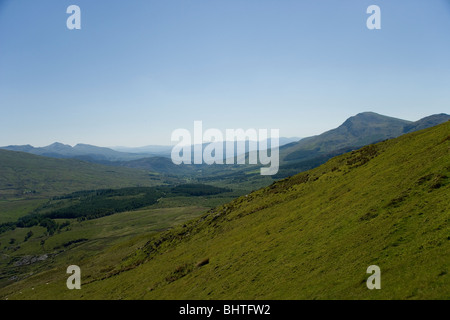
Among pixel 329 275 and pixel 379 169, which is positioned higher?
pixel 379 169

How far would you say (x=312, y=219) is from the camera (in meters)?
46.3

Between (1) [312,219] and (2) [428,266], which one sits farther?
(1) [312,219]

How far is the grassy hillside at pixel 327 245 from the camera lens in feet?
78.0

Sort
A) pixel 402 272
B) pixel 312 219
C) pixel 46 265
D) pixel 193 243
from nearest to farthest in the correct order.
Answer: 1. pixel 402 272
2. pixel 312 219
3. pixel 193 243
4. pixel 46 265

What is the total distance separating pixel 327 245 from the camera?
33.8 metres

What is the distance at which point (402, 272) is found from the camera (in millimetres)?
22203

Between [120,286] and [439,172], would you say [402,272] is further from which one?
[120,286]

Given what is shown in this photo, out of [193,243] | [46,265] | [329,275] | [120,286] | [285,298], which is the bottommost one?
[46,265]

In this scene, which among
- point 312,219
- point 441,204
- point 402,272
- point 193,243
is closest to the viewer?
point 402,272

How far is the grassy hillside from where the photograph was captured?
78.0 ft

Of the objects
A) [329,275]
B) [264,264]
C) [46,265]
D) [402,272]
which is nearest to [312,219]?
[264,264]
